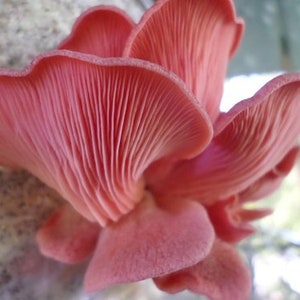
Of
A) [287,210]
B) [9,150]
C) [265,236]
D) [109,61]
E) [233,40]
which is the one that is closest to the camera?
[109,61]

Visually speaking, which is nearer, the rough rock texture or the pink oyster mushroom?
the pink oyster mushroom

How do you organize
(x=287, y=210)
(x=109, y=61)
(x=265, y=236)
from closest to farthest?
(x=109, y=61) → (x=265, y=236) → (x=287, y=210)

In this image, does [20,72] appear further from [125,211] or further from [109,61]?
[125,211]

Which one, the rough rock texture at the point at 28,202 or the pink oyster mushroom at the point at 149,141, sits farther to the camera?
the rough rock texture at the point at 28,202

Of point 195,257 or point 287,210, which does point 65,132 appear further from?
point 287,210

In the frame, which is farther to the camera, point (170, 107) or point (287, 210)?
point (287, 210)

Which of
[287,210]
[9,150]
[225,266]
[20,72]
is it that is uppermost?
[20,72]

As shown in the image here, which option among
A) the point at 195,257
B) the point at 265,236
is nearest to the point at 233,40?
the point at 195,257

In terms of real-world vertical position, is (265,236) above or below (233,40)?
below
